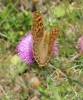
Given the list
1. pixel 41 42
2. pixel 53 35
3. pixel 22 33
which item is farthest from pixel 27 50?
pixel 22 33

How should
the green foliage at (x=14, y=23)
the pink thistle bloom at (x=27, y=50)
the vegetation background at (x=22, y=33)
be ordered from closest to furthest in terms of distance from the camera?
the pink thistle bloom at (x=27, y=50) → the vegetation background at (x=22, y=33) → the green foliage at (x=14, y=23)

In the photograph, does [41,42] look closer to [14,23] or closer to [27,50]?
[27,50]

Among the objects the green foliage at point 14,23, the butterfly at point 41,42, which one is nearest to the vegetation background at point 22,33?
the green foliage at point 14,23

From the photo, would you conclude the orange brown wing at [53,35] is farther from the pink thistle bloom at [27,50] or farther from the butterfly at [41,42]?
the pink thistle bloom at [27,50]

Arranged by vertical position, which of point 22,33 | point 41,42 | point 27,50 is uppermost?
point 41,42

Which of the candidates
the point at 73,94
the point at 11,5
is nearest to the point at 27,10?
the point at 11,5

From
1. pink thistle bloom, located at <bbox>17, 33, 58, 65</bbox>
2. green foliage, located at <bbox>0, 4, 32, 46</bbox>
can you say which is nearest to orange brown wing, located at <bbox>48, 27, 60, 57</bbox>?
pink thistle bloom, located at <bbox>17, 33, 58, 65</bbox>

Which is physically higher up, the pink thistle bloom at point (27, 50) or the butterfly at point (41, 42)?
the butterfly at point (41, 42)
